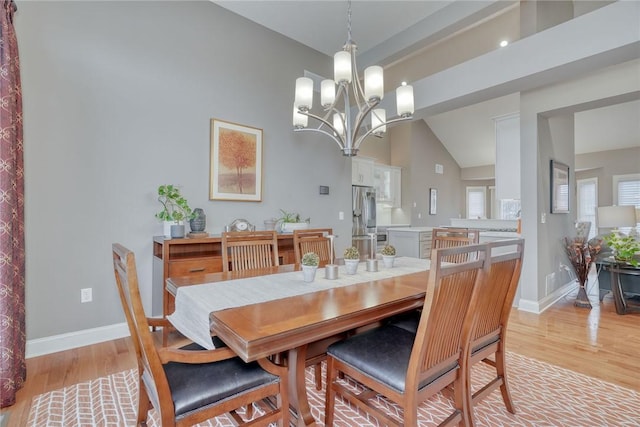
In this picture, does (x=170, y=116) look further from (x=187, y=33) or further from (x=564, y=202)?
(x=564, y=202)

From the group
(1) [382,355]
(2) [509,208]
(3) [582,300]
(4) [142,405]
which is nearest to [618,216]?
(3) [582,300]

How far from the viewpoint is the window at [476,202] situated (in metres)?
8.92

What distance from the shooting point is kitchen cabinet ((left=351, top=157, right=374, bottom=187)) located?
612 cm

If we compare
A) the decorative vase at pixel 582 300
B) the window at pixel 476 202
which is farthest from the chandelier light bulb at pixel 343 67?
the window at pixel 476 202

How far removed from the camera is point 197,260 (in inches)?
106

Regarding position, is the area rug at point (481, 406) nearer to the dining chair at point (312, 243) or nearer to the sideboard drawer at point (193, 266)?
the sideboard drawer at point (193, 266)

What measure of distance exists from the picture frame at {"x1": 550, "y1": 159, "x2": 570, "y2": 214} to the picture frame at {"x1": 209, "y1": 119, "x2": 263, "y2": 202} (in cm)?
352

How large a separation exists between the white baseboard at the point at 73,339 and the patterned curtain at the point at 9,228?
43cm

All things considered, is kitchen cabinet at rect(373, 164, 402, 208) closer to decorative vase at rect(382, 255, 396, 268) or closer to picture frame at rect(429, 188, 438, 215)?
picture frame at rect(429, 188, 438, 215)

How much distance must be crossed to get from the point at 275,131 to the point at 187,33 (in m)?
1.33

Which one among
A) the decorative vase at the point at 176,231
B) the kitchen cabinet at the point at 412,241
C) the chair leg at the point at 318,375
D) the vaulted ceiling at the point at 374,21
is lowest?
the chair leg at the point at 318,375

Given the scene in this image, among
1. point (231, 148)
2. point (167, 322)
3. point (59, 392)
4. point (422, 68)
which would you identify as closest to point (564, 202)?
point (422, 68)

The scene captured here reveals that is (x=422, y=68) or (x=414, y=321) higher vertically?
(x=422, y=68)

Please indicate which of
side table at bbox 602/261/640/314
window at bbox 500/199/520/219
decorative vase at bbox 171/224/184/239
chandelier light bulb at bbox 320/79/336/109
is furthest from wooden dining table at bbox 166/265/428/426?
window at bbox 500/199/520/219
